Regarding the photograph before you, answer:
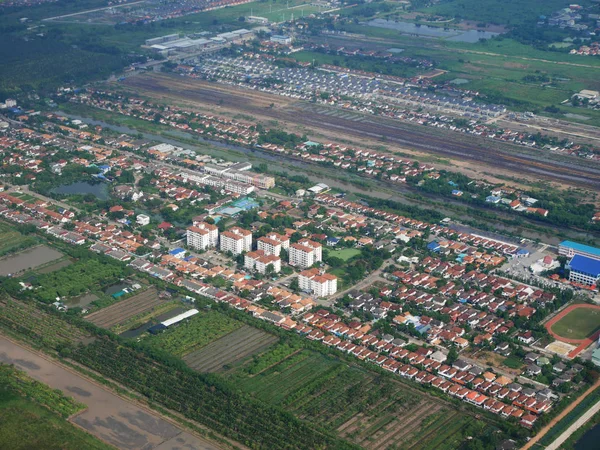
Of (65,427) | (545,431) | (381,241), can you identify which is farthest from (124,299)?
(545,431)

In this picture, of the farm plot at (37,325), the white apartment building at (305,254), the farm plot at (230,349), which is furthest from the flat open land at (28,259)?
the farm plot at (230,349)

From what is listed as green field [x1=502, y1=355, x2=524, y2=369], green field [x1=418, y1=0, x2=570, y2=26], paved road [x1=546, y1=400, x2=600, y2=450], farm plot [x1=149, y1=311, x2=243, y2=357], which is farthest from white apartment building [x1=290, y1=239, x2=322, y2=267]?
green field [x1=418, y1=0, x2=570, y2=26]

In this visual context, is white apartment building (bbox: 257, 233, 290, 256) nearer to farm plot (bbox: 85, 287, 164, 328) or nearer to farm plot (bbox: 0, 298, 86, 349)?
farm plot (bbox: 85, 287, 164, 328)

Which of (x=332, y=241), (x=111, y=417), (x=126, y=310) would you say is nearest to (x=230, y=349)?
(x=126, y=310)

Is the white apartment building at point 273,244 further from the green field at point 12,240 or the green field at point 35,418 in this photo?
the green field at point 35,418

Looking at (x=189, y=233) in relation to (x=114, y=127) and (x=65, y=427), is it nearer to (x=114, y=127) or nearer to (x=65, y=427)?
(x=65, y=427)
